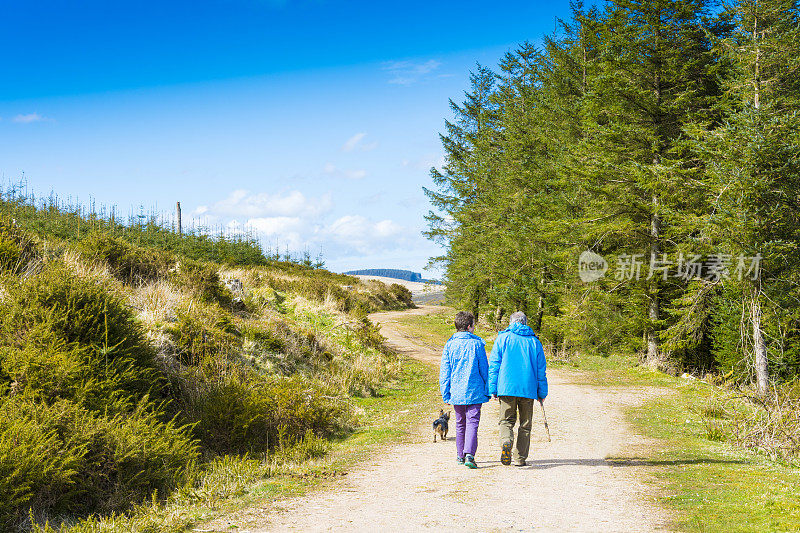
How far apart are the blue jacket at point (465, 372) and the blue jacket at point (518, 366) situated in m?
0.17

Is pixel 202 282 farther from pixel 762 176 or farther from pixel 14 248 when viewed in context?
pixel 762 176

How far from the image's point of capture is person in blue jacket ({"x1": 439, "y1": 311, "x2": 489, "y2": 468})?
6.73m

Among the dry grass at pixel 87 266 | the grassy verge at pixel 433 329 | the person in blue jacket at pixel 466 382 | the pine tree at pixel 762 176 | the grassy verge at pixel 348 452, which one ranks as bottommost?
the grassy verge at pixel 348 452

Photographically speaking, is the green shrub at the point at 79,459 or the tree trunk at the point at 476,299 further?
the tree trunk at the point at 476,299

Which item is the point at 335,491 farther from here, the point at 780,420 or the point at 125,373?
the point at 780,420

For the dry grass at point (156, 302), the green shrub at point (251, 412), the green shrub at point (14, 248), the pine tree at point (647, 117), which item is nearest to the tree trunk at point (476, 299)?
the pine tree at point (647, 117)

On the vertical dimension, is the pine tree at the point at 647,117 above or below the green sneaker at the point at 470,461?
above

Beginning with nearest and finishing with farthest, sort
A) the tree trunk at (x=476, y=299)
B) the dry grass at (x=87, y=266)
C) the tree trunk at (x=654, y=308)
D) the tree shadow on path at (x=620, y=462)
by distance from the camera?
the tree shadow on path at (x=620, y=462)
the dry grass at (x=87, y=266)
the tree trunk at (x=654, y=308)
the tree trunk at (x=476, y=299)

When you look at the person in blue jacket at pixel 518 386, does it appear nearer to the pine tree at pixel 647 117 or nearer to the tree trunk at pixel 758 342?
the tree trunk at pixel 758 342

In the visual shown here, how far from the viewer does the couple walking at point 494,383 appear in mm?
6754

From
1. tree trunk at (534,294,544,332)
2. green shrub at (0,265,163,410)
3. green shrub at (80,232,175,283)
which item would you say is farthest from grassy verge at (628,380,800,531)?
tree trunk at (534,294,544,332)

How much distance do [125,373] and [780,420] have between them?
32.1 feet

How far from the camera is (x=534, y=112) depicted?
81.9 ft

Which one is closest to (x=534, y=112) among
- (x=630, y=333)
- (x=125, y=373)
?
(x=630, y=333)
